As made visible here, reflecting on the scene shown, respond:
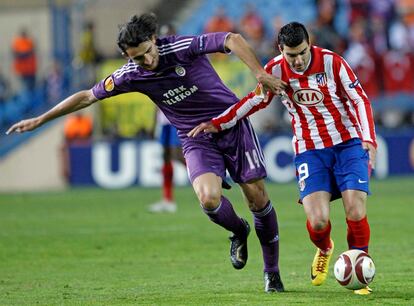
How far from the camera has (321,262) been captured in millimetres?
8578

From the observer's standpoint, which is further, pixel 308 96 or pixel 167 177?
pixel 167 177

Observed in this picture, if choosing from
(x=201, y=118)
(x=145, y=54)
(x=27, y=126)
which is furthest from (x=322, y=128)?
(x=27, y=126)

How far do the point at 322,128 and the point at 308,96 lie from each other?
0.89 ft

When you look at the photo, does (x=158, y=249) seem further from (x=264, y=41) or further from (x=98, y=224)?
(x=264, y=41)

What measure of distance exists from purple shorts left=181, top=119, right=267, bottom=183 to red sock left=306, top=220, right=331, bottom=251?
2.05 ft

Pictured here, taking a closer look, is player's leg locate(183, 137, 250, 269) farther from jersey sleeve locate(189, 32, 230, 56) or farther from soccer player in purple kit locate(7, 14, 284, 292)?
jersey sleeve locate(189, 32, 230, 56)

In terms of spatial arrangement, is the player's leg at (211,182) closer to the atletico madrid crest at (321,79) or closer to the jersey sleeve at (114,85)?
the jersey sleeve at (114,85)

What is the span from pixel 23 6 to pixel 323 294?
65.2ft

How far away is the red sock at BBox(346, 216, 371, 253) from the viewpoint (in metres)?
8.09

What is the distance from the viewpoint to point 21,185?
24359 millimetres

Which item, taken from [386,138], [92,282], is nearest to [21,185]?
[386,138]

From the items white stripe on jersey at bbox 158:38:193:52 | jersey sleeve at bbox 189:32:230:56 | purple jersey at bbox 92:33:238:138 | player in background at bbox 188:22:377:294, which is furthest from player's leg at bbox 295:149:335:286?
white stripe on jersey at bbox 158:38:193:52

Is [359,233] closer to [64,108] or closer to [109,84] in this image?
[109,84]

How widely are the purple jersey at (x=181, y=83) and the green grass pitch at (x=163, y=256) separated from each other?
55.5 inches
